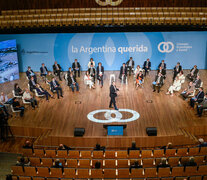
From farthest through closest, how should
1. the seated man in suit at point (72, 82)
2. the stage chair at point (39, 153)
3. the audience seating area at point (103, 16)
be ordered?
the audience seating area at point (103, 16)
the seated man in suit at point (72, 82)
the stage chair at point (39, 153)

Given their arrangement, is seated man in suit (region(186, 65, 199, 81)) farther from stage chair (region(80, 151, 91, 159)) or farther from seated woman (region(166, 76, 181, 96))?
stage chair (region(80, 151, 91, 159))

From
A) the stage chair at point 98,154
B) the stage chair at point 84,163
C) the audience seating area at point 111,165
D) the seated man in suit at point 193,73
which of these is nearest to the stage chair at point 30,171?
the audience seating area at point 111,165

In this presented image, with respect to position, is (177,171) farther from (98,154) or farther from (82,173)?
(82,173)

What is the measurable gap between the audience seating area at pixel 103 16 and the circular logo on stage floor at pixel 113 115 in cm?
511

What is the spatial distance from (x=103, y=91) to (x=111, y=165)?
193 inches

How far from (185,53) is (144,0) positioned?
3430 millimetres

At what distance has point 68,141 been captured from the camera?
9195 mm

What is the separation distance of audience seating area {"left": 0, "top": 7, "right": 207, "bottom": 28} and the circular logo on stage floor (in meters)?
5.11

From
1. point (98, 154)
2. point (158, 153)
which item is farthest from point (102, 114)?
point (158, 153)

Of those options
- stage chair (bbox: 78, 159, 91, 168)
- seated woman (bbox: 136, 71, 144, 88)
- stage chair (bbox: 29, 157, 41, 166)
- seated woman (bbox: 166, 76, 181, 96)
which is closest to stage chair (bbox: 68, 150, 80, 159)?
stage chair (bbox: 78, 159, 91, 168)

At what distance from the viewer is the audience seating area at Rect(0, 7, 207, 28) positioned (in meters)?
13.8

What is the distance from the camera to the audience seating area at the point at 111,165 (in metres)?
7.45

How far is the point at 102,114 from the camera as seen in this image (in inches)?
412

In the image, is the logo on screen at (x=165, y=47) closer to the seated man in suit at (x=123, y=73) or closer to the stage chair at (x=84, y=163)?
the seated man in suit at (x=123, y=73)
